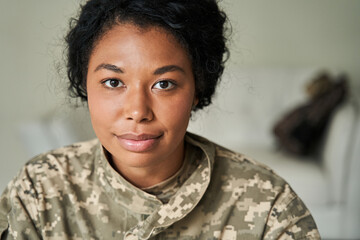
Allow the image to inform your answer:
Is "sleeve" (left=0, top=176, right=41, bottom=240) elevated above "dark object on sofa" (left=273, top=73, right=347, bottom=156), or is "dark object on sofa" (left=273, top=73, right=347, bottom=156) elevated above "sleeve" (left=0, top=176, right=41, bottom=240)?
"dark object on sofa" (left=273, top=73, right=347, bottom=156)

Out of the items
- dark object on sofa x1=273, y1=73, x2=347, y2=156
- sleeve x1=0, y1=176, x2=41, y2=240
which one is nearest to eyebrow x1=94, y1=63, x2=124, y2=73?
sleeve x1=0, y1=176, x2=41, y2=240

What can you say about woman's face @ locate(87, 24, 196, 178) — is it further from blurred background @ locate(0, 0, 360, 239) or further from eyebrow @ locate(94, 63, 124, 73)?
blurred background @ locate(0, 0, 360, 239)

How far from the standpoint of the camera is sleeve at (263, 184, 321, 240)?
1.08 m

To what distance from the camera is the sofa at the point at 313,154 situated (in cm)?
250

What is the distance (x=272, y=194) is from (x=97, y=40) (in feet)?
1.78

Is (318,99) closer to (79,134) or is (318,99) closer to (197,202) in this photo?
(79,134)

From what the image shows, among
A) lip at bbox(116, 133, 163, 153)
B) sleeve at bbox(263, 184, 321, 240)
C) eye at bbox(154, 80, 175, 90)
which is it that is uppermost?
eye at bbox(154, 80, 175, 90)

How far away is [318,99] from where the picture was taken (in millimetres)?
2717

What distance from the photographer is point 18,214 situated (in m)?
1.05

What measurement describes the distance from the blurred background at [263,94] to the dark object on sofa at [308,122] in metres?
0.03

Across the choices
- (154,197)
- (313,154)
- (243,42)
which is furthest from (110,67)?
(243,42)

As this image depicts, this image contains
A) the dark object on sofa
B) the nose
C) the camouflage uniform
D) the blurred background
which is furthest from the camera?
the dark object on sofa

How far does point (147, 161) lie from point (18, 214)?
1.03ft

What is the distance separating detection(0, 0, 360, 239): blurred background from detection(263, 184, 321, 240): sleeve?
1.23 metres
